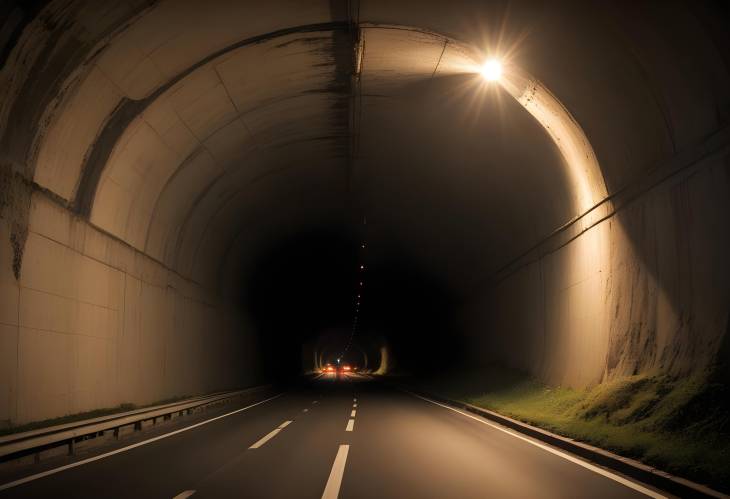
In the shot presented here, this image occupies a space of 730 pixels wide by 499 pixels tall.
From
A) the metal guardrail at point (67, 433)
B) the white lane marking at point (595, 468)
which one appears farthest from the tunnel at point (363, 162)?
the metal guardrail at point (67, 433)

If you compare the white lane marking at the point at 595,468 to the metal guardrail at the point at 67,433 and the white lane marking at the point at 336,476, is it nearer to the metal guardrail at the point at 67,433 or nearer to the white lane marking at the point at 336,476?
the white lane marking at the point at 336,476

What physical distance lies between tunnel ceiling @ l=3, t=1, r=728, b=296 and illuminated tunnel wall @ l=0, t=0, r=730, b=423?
0.06m

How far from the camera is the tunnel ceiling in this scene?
11203 mm

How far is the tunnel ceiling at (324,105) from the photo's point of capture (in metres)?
11.2

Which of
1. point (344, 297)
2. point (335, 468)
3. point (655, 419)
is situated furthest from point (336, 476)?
point (344, 297)

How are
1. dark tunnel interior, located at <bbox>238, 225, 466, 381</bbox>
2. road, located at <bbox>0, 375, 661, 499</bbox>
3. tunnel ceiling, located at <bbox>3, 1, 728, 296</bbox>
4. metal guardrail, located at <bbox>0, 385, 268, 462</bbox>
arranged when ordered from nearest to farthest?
1. road, located at <bbox>0, 375, 661, 499</bbox>
2. metal guardrail, located at <bbox>0, 385, 268, 462</bbox>
3. tunnel ceiling, located at <bbox>3, 1, 728, 296</bbox>
4. dark tunnel interior, located at <bbox>238, 225, 466, 381</bbox>

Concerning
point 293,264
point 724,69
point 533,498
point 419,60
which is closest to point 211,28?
point 419,60

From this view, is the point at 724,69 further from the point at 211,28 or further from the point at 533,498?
the point at 211,28

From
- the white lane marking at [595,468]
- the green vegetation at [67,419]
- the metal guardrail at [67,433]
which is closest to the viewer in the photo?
the white lane marking at [595,468]

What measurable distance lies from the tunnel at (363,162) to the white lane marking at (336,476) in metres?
4.10

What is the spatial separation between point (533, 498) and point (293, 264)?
31.6 m

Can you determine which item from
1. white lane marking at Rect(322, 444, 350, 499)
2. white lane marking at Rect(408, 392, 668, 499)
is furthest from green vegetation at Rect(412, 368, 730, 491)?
white lane marking at Rect(322, 444, 350, 499)

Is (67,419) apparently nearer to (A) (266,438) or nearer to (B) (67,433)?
(B) (67,433)

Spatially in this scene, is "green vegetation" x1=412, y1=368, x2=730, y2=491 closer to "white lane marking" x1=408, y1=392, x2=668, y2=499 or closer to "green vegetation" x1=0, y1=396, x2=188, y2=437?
"white lane marking" x1=408, y1=392, x2=668, y2=499
